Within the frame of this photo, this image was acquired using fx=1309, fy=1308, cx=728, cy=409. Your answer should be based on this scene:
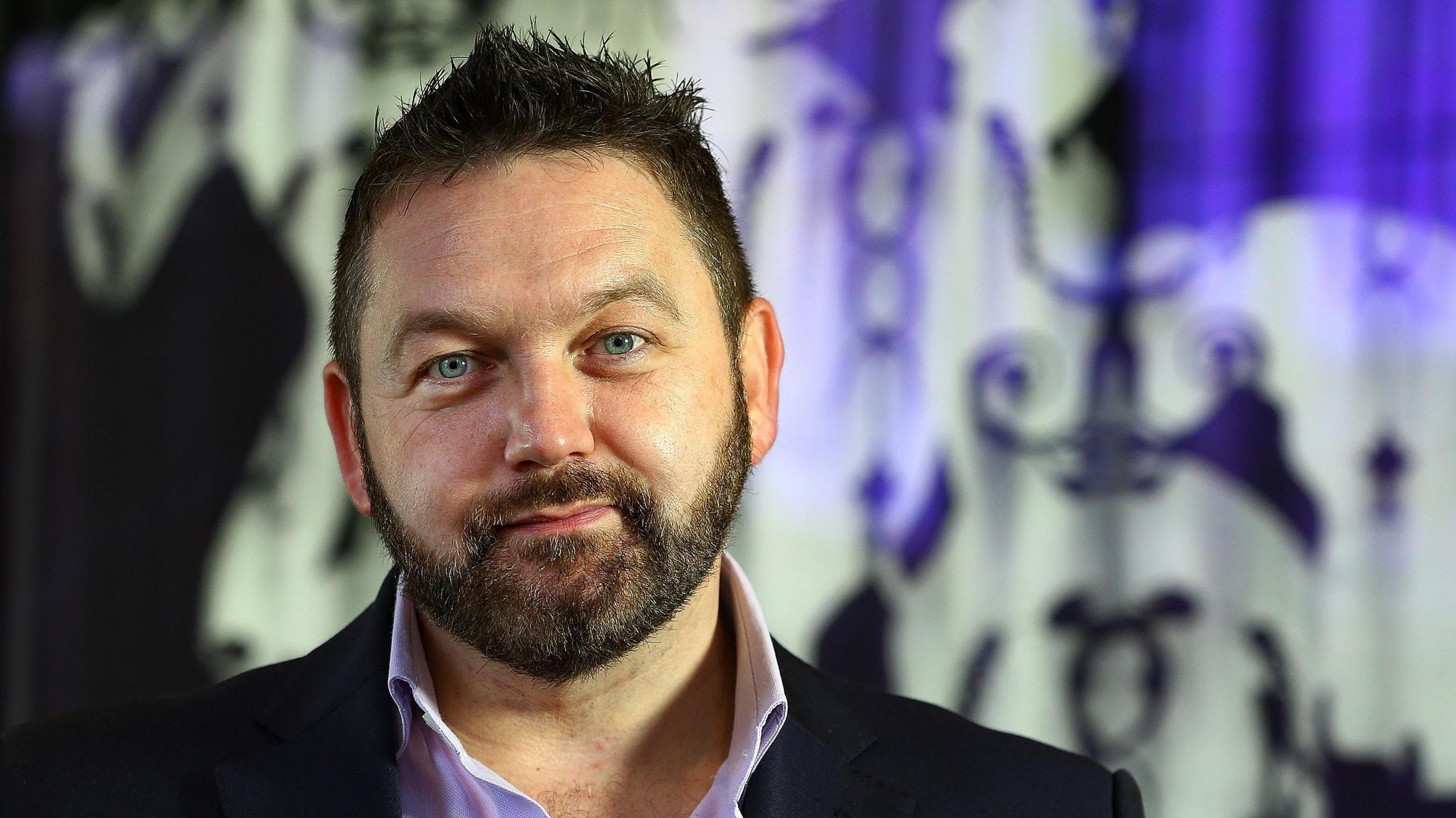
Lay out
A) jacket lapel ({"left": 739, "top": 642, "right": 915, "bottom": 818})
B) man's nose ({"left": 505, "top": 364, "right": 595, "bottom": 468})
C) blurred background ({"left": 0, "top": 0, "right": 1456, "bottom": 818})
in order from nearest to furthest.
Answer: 1. man's nose ({"left": 505, "top": 364, "right": 595, "bottom": 468})
2. jacket lapel ({"left": 739, "top": 642, "right": 915, "bottom": 818})
3. blurred background ({"left": 0, "top": 0, "right": 1456, "bottom": 818})

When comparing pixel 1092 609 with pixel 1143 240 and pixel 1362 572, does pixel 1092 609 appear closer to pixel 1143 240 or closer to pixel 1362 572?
pixel 1362 572

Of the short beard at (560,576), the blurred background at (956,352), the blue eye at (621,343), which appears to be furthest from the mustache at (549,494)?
the blurred background at (956,352)

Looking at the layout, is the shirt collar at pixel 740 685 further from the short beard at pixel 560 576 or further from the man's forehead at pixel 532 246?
the man's forehead at pixel 532 246

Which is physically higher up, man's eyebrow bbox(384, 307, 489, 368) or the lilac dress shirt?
man's eyebrow bbox(384, 307, 489, 368)

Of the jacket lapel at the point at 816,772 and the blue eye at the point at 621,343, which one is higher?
the blue eye at the point at 621,343

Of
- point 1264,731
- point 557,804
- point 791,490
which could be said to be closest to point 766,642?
point 557,804

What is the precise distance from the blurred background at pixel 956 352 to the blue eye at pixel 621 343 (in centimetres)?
120

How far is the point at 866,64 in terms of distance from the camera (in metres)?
2.51

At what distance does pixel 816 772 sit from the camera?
132 centimetres

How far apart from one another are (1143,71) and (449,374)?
1665 mm

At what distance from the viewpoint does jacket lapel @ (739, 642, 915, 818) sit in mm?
1284

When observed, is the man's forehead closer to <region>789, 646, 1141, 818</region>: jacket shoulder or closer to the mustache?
the mustache

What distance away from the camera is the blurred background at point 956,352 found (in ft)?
7.56

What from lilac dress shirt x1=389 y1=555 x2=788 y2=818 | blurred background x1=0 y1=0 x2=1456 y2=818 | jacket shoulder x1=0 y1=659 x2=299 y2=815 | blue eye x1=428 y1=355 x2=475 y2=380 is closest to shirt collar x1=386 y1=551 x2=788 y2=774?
lilac dress shirt x1=389 y1=555 x2=788 y2=818
